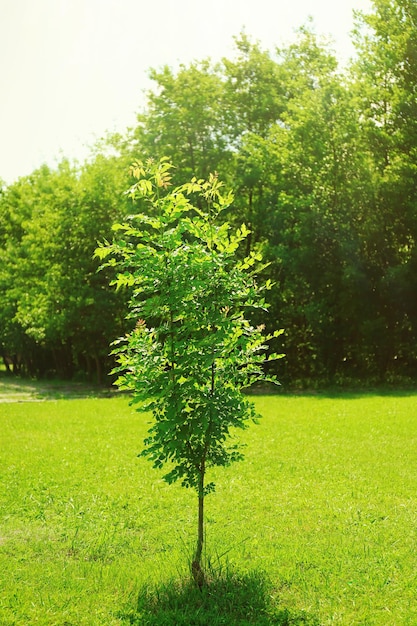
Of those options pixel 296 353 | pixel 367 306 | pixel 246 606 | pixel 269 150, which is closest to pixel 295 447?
pixel 246 606

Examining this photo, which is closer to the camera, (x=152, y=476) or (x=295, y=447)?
(x=152, y=476)

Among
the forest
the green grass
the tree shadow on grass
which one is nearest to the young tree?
the tree shadow on grass

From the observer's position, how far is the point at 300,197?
85.9ft

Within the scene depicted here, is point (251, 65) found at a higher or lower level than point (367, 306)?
higher

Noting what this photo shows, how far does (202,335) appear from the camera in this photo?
6930 mm

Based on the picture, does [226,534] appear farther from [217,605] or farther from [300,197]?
[300,197]

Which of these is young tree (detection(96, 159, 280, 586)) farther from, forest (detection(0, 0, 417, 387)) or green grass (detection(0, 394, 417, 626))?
forest (detection(0, 0, 417, 387))

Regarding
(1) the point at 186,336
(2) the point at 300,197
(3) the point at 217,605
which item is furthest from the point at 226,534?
(2) the point at 300,197

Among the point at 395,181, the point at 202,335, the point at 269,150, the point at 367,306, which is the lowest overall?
the point at 202,335

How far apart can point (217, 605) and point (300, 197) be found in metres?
21.2

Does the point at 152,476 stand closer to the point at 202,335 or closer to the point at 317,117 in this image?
the point at 202,335

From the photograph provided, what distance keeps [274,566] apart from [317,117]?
21.4 meters

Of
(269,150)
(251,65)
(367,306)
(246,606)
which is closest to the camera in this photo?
(246,606)

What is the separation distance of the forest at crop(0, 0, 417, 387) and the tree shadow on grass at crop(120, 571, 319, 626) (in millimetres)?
18734
